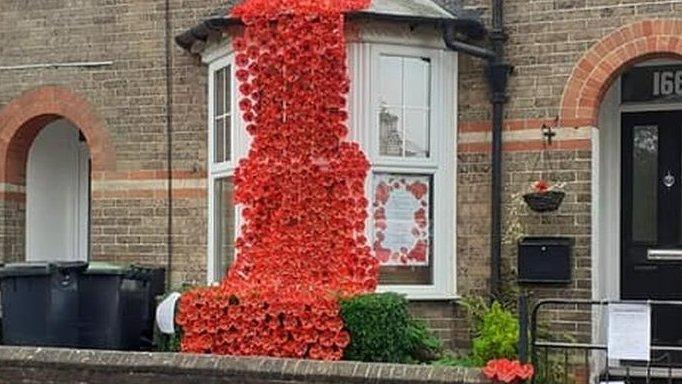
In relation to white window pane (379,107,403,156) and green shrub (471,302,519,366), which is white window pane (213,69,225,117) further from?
green shrub (471,302,519,366)

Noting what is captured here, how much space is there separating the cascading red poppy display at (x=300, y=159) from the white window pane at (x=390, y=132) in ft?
1.13

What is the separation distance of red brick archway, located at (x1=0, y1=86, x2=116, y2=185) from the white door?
0.52m

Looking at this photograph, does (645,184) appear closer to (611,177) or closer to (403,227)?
(611,177)

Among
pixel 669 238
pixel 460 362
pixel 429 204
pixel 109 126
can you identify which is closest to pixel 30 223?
pixel 109 126

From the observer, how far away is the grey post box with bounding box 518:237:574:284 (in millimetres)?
10352

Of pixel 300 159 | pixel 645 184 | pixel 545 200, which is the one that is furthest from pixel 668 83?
pixel 300 159

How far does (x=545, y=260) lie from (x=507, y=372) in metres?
2.40

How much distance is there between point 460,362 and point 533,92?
2855 mm

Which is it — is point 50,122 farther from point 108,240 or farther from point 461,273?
point 461,273

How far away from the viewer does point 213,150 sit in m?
11.9

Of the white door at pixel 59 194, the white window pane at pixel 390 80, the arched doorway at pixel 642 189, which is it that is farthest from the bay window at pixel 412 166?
the white door at pixel 59 194

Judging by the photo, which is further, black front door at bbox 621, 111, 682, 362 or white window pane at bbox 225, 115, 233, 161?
white window pane at bbox 225, 115, 233, 161

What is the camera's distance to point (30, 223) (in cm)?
1364

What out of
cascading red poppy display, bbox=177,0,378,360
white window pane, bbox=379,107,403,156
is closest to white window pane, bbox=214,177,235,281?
cascading red poppy display, bbox=177,0,378,360
